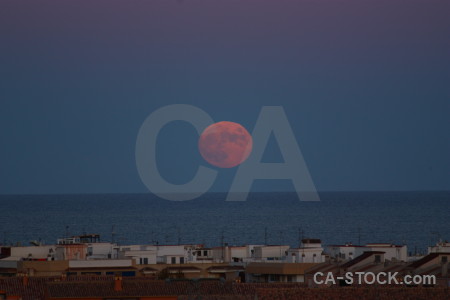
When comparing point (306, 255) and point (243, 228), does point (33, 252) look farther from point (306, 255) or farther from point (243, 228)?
point (243, 228)

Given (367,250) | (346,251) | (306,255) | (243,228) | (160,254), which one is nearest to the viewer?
(306,255)

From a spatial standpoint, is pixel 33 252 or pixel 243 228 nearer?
pixel 33 252

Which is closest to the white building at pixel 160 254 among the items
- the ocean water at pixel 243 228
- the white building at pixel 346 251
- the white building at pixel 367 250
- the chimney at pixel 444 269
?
the white building at pixel 346 251

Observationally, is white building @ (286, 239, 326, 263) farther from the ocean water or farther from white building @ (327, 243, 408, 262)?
the ocean water

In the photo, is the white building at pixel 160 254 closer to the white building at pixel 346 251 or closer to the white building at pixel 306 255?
the white building at pixel 306 255

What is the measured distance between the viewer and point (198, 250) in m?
64.3

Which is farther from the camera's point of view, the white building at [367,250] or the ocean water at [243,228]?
the ocean water at [243,228]

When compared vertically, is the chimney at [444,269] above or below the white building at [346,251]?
below

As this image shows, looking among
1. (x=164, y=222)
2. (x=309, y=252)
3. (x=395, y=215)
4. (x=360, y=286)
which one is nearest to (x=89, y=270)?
(x=309, y=252)

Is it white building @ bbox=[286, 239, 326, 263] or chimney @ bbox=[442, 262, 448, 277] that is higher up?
white building @ bbox=[286, 239, 326, 263]

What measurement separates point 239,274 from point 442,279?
14.1 m

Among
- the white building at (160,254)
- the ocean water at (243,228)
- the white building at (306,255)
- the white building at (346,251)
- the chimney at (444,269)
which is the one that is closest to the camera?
the chimney at (444,269)

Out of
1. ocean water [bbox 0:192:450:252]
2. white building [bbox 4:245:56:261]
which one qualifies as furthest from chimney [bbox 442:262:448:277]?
ocean water [bbox 0:192:450:252]

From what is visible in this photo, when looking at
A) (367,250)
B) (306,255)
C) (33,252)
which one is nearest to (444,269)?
(306,255)
